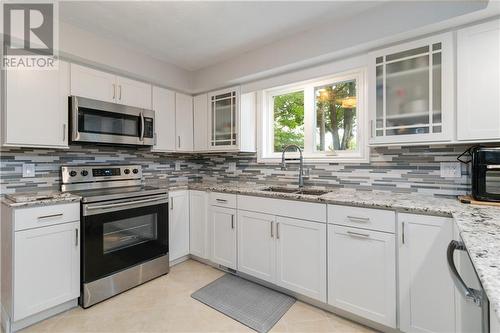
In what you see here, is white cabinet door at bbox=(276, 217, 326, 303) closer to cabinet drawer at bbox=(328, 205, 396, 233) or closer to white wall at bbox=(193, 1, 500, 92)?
cabinet drawer at bbox=(328, 205, 396, 233)

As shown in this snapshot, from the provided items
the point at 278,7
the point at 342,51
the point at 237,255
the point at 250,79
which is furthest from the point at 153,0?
the point at 237,255

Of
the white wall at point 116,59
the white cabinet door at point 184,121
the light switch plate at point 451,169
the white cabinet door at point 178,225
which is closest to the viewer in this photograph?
the light switch plate at point 451,169

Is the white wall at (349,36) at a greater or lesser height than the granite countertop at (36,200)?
greater

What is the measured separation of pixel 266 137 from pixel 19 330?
106 inches

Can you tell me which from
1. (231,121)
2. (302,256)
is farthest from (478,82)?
(231,121)

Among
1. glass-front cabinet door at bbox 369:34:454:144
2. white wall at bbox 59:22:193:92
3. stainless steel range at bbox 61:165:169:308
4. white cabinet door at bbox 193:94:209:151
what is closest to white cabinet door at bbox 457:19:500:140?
glass-front cabinet door at bbox 369:34:454:144

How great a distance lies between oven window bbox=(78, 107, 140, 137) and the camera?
224 cm

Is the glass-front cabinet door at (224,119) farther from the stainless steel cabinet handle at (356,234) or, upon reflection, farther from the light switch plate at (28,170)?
the light switch plate at (28,170)

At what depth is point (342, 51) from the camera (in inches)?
82.4

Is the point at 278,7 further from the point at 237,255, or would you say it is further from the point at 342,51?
the point at 237,255

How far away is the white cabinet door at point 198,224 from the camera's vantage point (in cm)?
281

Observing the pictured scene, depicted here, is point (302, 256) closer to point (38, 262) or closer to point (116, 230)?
point (116, 230)

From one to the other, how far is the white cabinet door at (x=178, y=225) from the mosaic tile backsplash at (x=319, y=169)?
546 mm

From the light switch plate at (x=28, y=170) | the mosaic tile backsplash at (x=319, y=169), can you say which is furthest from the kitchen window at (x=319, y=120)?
the light switch plate at (x=28, y=170)
